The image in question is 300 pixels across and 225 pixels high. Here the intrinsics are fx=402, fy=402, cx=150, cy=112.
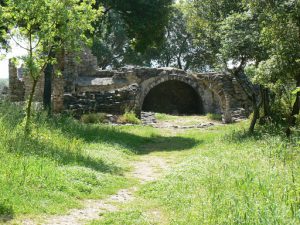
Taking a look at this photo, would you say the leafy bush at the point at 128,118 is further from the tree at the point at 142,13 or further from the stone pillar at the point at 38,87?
the stone pillar at the point at 38,87

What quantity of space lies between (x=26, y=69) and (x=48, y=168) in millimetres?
3751

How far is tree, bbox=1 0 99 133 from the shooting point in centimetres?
916

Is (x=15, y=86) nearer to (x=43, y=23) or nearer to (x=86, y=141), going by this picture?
(x=86, y=141)

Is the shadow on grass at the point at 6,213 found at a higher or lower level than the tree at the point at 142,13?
lower

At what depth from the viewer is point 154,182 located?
24.3ft

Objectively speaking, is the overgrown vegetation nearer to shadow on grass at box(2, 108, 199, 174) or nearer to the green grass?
the green grass

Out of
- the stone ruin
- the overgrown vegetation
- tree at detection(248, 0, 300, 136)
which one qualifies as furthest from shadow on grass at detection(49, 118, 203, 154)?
the overgrown vegetation

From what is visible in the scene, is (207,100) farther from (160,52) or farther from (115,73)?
(160,52)

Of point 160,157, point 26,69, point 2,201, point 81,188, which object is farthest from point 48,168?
point 160,157

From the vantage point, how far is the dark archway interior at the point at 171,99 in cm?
3250

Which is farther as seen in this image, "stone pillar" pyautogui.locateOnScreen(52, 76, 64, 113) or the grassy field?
"stone pillar" pyautogui.locateOnScreen(52, 76, 64, 113)

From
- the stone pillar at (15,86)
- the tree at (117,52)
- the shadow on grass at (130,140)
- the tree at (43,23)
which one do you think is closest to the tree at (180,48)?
the tree at (117,52)

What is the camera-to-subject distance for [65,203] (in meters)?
5.66

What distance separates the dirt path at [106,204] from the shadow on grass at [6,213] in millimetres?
204
